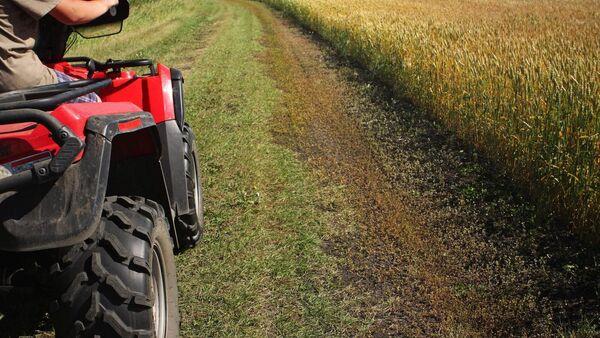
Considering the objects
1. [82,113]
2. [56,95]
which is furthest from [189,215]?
[82,113]

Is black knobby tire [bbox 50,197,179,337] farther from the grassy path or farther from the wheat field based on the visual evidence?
the wheat field

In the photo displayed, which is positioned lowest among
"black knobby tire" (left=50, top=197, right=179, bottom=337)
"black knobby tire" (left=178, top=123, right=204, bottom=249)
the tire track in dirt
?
the tire track in dirt

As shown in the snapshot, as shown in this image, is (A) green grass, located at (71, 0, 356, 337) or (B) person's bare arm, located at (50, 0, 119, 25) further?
(A) green grass, located at (71, 0, 356, 337)

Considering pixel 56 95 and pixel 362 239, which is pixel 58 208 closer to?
pixel 56 95

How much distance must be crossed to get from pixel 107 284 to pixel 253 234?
211 cm

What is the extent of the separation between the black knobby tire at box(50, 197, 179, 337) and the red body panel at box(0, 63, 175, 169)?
0.34 m

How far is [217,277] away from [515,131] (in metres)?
3.05

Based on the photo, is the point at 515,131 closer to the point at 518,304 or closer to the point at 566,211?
the point at 566,211

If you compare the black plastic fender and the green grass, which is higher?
the black plastic fender

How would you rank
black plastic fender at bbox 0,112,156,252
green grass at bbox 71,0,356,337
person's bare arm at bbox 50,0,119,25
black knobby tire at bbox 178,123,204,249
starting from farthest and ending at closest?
black knobby tire at bbox 178,123,204,249
green grass at bbox 71,0,356,337
person's bare arm at bbox 50,0,119,25
black plastic fender at bbox 0,112,156,252

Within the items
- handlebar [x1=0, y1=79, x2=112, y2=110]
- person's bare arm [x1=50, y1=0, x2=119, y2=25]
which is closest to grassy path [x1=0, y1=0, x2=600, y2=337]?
handlebar [x1=0, y1=79, x2=112, y2=110]

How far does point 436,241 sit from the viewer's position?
384cm

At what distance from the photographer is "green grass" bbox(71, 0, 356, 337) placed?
2.98 m

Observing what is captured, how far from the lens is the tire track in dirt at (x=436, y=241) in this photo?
3.04m
